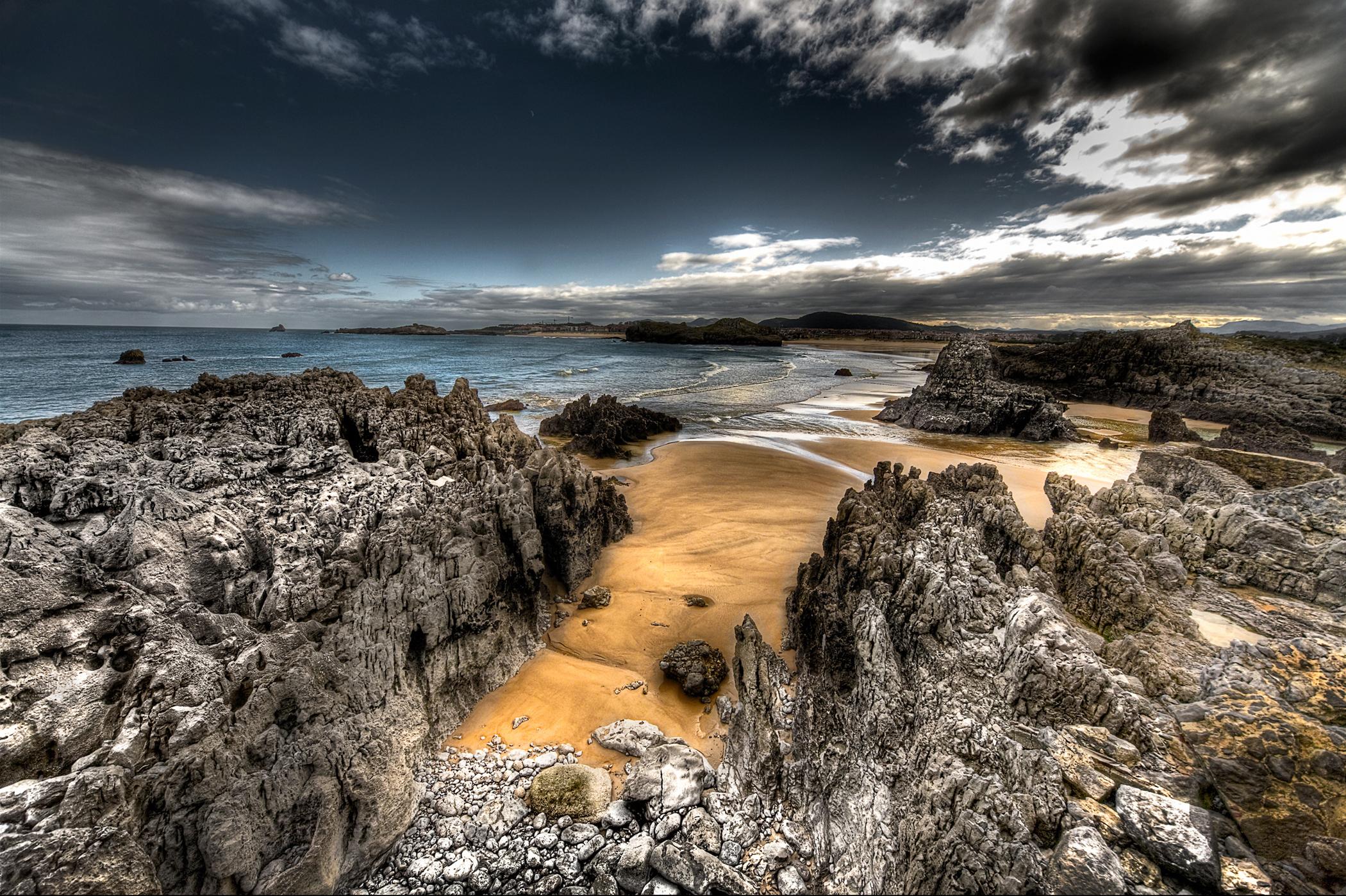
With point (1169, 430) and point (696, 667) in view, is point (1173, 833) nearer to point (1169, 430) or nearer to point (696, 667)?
point (696, 667)

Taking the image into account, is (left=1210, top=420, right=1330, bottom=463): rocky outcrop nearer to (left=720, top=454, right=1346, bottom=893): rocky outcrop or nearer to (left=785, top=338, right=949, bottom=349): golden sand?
(left=720, top=454, right=1346, bottom=893): rocky outcrop

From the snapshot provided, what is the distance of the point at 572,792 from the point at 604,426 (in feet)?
56.6

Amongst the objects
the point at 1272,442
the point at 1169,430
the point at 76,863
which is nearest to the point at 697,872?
the point at 76,863

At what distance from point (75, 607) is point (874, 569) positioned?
790cm

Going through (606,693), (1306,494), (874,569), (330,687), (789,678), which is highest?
(1306,494)

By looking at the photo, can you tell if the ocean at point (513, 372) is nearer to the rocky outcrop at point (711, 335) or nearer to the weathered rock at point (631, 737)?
the weathered rock at point (631, 737)

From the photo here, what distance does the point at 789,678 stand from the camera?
20.8 ft

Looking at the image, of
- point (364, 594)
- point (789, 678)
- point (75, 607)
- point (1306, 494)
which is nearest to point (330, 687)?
point (364, 594)

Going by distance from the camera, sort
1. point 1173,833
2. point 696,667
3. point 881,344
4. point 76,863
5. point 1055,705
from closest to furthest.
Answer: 1. point 1173,833
2. point 76,863
3. point 1055,705
4. point 696,667
5. point 881,344

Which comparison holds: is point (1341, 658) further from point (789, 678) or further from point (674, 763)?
point (674, 763)

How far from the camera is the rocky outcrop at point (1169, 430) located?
68.2 feet

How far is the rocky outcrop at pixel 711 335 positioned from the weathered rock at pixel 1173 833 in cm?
13186

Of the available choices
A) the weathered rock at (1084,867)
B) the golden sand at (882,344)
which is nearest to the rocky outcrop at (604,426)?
the weathered rock at (1084,867)

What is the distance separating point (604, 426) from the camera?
70.5 ft
